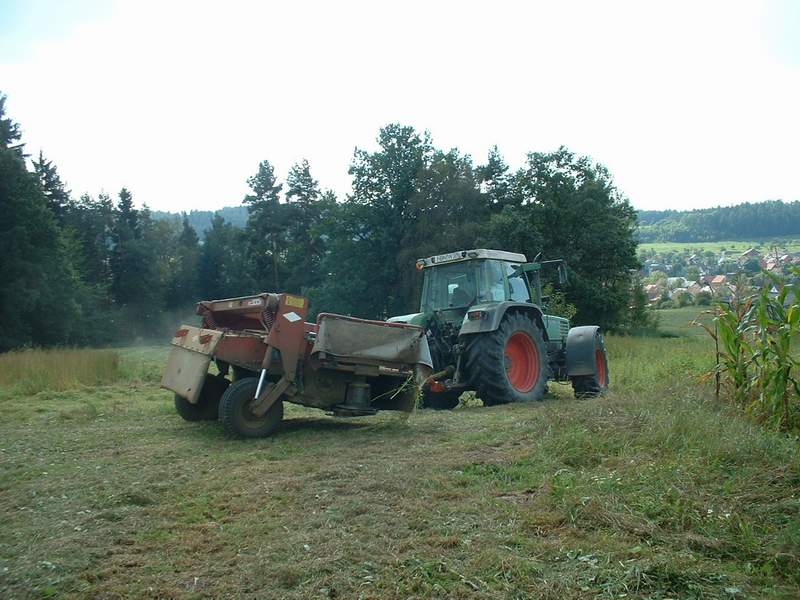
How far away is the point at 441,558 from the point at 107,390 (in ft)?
35.1

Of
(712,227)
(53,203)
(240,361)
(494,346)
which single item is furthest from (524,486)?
(53,203)

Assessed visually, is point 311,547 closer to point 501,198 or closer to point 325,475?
point 325,475

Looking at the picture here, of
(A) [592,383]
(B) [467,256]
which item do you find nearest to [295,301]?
(B) [467,256]

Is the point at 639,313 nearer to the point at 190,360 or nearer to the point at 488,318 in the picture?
the point at 488,318

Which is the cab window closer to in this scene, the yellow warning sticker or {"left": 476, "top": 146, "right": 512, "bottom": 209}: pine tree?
the yellow warning sticker

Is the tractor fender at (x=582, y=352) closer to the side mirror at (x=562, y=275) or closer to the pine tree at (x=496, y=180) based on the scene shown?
the side mirror at (x=562, y=275)

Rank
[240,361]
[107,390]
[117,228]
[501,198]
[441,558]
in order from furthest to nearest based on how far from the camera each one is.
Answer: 1. [117,228]
2. [501,198]
3. [107,390]
4. [240,361]
5. [441,558]

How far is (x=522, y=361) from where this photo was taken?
413 inches

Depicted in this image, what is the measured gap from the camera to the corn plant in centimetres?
556

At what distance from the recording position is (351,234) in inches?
1375

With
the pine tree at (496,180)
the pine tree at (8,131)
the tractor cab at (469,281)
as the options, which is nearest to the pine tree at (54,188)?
the pine tree at (8,131)

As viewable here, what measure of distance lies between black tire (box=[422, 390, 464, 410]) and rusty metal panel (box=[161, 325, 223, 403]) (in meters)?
4.09

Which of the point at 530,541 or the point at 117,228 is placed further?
the point at 117,228

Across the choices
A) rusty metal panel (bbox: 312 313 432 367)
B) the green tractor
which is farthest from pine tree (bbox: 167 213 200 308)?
rusty metal panel (bbox: 312 313 432 367)
